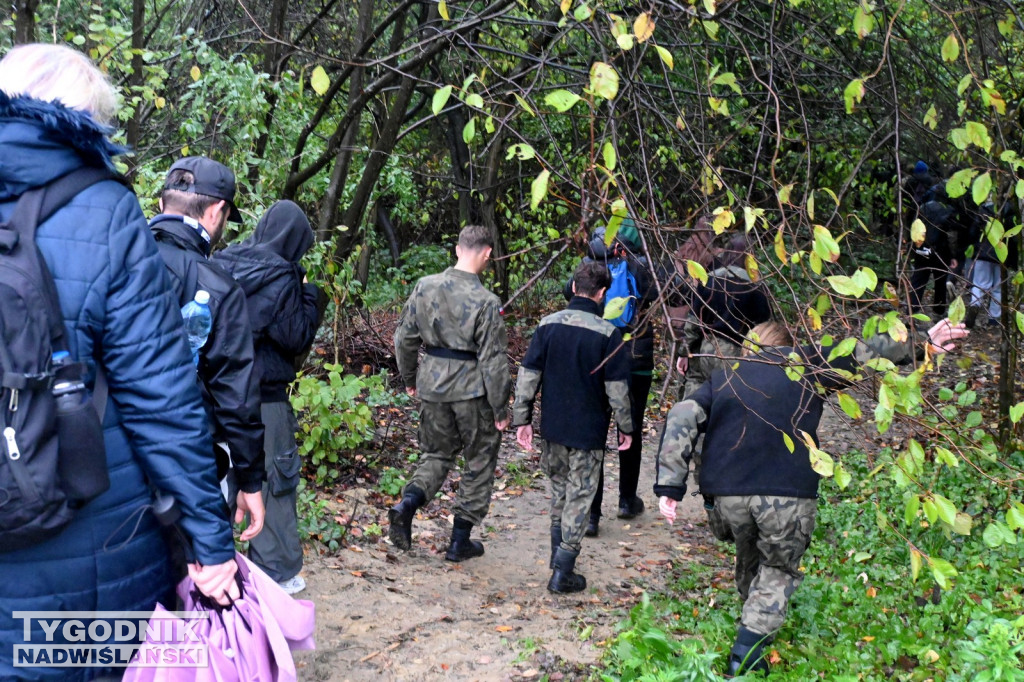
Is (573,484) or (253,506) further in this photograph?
(573,484)

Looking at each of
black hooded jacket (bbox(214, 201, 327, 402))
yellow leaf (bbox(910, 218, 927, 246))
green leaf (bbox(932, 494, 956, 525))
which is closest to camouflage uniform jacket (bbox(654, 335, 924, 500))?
yellow leaf (bbox(910, 218, 927, 246))

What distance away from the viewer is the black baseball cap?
11.0ft

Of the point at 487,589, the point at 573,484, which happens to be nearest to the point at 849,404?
the point at 573,484

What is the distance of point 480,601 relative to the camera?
549 cm

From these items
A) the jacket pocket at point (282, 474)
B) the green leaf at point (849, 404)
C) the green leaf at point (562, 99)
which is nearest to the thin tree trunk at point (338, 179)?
the jacket pocket at point (282, 474)

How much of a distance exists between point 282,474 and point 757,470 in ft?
7.83

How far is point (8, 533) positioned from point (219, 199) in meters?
1.66

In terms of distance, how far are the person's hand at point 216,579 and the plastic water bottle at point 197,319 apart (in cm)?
86

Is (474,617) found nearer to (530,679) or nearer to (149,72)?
(530,679)

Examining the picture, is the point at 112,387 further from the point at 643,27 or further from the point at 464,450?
the point at 464,450

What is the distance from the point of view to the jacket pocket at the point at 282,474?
4621 mm

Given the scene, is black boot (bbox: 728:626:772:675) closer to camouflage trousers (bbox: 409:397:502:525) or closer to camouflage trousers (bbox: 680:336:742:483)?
camouflage trousers (bbox: 409:397:502:525)

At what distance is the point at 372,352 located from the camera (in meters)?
10.0

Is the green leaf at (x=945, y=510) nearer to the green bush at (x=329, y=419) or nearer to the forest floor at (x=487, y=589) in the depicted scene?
the forest floor at (x=487, y=589)
